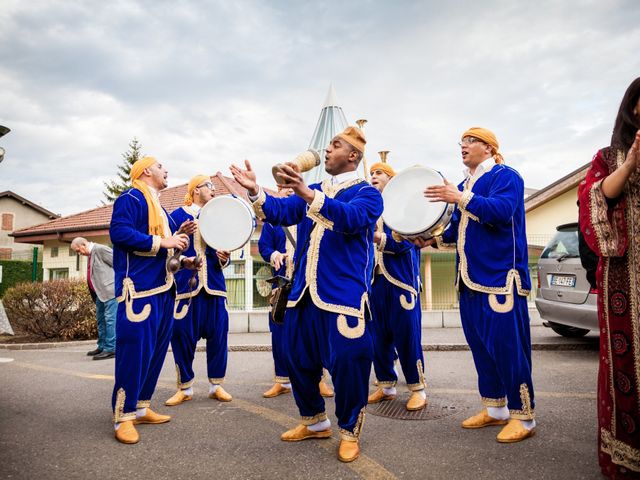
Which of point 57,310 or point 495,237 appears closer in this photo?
point 495,237

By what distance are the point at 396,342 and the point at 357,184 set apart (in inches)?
74.1

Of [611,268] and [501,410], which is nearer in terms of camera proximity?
[611,268]

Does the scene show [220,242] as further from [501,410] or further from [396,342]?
[501,410]

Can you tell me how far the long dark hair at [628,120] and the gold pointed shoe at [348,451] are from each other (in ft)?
7.72

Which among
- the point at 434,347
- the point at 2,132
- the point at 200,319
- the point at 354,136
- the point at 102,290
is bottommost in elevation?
the point at 434,347

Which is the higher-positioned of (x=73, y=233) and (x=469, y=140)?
(x=73, y=233)

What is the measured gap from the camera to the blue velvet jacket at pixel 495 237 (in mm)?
3488

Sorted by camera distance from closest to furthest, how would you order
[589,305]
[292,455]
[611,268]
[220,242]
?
[611,268] < [292,455] < [220,242] < [589,305]

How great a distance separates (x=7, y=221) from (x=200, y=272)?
112 ft

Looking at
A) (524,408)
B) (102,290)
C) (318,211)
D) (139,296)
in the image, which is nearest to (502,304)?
(524,408)

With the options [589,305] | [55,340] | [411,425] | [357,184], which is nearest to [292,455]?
[411,425]

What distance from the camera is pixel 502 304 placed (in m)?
3.55

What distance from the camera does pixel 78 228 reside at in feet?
56.4

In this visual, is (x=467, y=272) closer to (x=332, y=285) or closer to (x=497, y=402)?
(x=497, y=402)
